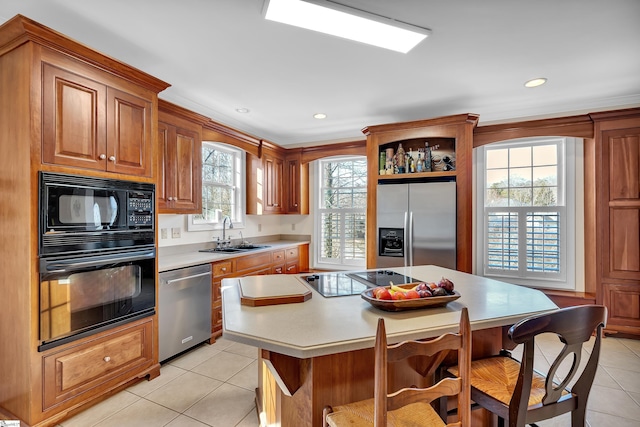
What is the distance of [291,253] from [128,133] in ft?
9.51

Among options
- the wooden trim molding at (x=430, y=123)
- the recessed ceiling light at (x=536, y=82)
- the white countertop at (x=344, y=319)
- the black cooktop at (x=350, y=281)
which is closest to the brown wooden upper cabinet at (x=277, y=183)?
the wooden trim molding at (x=430, y=123)

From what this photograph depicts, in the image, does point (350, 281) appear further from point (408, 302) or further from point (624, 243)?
point (624, 243)

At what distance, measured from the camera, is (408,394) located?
104 centimetres

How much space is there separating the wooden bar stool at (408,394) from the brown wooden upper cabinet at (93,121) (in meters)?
2.09

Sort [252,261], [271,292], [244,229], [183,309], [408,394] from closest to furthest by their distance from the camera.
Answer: [408,394], [271,292], [183,309], [252,261], [244,229]

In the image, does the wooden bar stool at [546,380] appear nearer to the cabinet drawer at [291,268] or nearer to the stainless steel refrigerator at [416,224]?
the stainless steel refrigerator at [416,224]

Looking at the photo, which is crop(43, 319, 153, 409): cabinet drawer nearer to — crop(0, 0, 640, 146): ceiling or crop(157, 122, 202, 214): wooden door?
crop(157, 122, 202, 214): wooden door

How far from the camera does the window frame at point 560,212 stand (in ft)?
12.0

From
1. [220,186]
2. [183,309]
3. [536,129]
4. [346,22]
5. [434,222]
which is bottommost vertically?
[183,309]

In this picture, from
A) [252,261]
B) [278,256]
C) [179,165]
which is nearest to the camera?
[179,165]

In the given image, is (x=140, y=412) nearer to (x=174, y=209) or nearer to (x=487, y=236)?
(x=174, y=209)

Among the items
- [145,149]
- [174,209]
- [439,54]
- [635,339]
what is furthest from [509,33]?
[635,339]

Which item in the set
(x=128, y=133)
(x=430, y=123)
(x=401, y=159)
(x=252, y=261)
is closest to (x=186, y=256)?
(x=252, y=261)

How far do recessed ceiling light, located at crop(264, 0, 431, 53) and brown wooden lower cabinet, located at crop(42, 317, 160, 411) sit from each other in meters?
2.40
